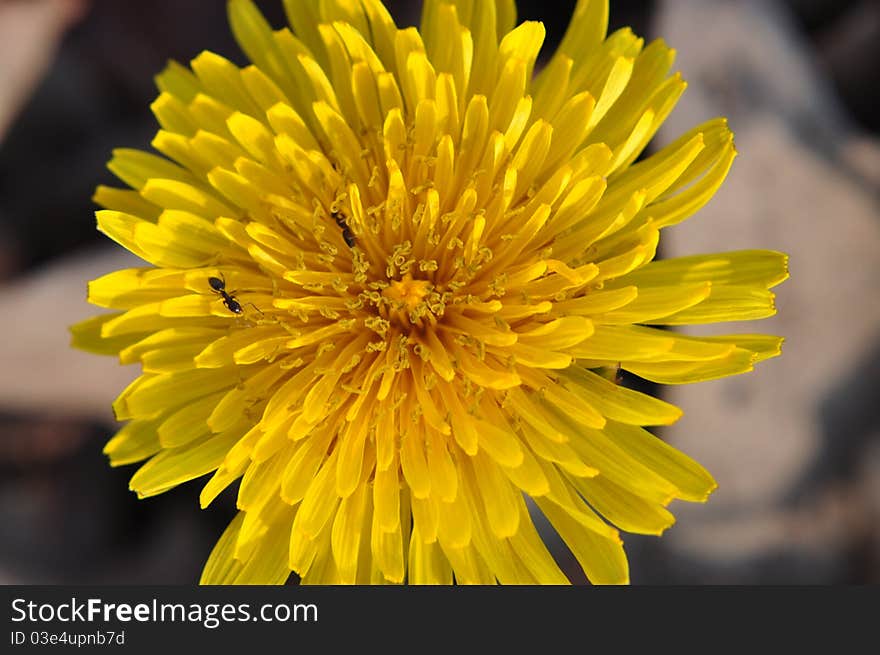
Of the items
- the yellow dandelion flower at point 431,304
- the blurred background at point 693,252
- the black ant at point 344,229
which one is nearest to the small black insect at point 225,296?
the yellow dandelion flower at point 431,304

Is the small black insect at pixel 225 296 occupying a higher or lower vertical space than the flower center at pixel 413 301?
higher

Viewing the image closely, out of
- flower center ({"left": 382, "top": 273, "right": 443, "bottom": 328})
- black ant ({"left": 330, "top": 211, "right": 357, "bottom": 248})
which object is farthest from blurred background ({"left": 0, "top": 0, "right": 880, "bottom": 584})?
black ant ({"left": 330, "top": 211, "right": 357, "bottom": 248})

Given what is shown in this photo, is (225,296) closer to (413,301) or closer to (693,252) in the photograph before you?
(413,301)

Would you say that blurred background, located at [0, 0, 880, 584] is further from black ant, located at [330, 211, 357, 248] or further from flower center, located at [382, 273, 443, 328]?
black ant, located at [330, 211, 357, 248]

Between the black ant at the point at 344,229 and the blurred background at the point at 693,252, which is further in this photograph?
the blurred background at the point at 693,252

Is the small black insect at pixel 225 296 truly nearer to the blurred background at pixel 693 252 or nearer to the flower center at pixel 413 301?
the flower center at pixel 413 301

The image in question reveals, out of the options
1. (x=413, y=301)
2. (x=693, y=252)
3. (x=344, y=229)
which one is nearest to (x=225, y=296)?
(x=344, y=229)

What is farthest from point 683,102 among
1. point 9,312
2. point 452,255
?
point 9,312

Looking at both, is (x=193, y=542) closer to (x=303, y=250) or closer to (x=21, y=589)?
(x=21, y=589)
